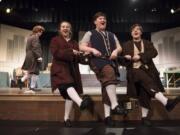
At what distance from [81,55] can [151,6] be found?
7399mm

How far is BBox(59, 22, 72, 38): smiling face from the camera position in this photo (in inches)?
117

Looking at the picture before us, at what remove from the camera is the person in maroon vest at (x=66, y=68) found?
285 centimetres

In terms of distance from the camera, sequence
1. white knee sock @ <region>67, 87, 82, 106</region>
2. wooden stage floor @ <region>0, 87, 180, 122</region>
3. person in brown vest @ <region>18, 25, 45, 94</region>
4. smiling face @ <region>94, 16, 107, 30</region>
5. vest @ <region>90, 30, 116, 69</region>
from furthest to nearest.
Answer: person in brown vest @ <region>18, 25, 45, 94</region>, wooden stage floor @ <region>0, 87, 180, 122</region>, smiling face @ <region>94, 16, 107, 30</region>, vest @ <region>90, 30, 116, 69</region>, white knee sock @ <region>67, 87, 82, 106</region>

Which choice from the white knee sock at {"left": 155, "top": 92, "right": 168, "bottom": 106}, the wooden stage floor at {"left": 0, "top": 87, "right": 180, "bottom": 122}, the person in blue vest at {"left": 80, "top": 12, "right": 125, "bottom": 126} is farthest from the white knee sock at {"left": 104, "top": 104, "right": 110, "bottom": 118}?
the white knee sock at {"left": 155, "top": 92, "right": 168, "bottom": 106}

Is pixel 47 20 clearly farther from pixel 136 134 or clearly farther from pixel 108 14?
pixel 136 134

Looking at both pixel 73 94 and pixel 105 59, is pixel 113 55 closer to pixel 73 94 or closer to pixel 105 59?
pixel 105 59

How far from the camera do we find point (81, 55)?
2883mm

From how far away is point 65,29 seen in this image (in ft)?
9.81

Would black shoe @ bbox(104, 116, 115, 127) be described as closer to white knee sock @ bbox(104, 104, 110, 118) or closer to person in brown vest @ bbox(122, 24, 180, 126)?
white knee sock @ bbox(104, 104, 110, 118)

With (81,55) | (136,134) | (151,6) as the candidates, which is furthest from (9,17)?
(136,134)

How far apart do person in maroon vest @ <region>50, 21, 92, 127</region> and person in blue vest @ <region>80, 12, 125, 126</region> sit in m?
0.15

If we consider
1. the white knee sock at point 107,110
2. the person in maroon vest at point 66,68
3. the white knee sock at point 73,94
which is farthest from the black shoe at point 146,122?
the white knee sock at point 73,94

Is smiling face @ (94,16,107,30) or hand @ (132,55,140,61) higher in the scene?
smiling face @ (94,16,107,30)

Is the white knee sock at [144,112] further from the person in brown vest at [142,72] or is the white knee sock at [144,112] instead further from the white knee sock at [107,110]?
the white knee sock at [107,110]
